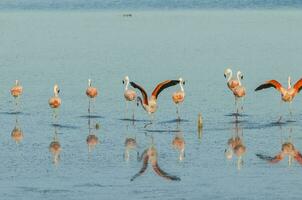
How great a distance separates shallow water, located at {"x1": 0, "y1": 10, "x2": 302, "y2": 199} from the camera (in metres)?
18.7

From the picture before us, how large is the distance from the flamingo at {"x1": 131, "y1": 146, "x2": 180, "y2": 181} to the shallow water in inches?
5.4

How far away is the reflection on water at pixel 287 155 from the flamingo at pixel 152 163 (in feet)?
7.04

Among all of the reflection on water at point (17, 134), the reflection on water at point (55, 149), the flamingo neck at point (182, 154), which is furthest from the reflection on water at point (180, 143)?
the reflection on water at point (17, 134)

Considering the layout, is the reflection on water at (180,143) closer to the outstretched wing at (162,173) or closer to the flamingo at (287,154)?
the outstretched wing at (162,173)

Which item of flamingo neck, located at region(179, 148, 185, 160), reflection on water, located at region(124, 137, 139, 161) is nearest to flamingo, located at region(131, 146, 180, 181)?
reflection on water, located at region(124, 137, 139, 161)

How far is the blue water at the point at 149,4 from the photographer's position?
82562 millimetres

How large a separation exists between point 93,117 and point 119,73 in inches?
374

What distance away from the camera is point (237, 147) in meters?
22.3

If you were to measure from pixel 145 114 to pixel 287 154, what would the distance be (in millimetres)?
Result: 6303

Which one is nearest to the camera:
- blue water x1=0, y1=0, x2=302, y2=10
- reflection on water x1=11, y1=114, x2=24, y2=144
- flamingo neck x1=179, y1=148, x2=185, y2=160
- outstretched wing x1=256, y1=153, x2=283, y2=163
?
outstretched wing x1=256, y1=153, x2=283, y2=163

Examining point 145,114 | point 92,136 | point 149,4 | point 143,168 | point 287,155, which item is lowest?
point 143,168

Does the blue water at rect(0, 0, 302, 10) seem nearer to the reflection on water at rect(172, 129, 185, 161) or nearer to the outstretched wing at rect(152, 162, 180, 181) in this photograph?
the reflection on water at rect(172, 129, 185, 161)

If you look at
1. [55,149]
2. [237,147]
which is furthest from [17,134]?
[237,147]

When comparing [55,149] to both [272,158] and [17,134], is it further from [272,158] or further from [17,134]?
[272,158]
